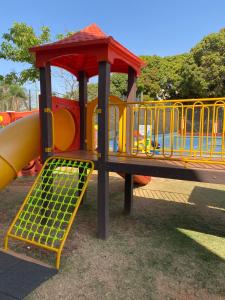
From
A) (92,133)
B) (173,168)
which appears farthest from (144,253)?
(92,133)

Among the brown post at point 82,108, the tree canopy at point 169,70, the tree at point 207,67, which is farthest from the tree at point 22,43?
the tree at point 207,67

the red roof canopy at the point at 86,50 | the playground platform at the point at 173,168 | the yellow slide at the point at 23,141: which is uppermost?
the red roof canopy at the point at 86,50

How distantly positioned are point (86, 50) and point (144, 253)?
9.44 ft

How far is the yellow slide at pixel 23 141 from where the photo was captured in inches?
169

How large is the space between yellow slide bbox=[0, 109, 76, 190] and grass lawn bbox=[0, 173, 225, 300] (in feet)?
3.25

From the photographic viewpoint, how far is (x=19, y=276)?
9.57ft

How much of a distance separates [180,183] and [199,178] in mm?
4702

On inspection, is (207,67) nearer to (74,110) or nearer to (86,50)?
(74,110)

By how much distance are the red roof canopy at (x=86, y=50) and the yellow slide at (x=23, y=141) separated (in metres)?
0.93

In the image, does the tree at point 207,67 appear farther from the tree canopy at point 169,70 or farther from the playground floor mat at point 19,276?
the playground floor mat at point 19,276

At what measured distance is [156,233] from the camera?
4297 mm

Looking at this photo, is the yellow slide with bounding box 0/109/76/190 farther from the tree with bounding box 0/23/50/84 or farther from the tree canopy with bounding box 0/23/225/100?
the tree with bounding box 0/23/50/84

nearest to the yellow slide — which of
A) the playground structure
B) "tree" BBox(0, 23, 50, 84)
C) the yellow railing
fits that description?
the playground structure

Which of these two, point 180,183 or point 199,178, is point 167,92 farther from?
point 199,178
